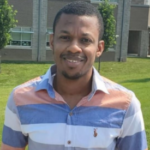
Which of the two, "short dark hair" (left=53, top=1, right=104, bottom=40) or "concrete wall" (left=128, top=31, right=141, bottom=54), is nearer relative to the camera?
"short dark hair" (left=53, top=1, right=104, bottom=40)

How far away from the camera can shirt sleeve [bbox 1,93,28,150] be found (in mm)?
1994

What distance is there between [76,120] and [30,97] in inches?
14.3

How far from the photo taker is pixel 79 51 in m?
1.91

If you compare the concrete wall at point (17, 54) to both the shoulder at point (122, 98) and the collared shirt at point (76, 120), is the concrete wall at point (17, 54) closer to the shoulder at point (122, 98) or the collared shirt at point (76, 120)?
the collared shirt at point (76, 120)

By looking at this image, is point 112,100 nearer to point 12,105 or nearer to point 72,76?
point 72,76

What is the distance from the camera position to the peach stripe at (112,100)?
194cm

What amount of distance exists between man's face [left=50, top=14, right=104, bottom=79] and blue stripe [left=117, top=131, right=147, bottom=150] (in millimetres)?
532

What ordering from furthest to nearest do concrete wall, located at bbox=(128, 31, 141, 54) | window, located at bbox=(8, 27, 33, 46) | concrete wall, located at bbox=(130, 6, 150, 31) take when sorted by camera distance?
concrete wall, located at bbox=(128, 31, 141, 54), concrete wall, located at bbox=(130, 6, 150, 31), window, located at bbox=(8, 27, 33, 46)

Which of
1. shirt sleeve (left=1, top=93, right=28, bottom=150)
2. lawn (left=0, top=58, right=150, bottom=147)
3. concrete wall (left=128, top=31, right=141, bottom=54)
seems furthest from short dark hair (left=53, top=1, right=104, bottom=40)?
concrete wall (left=128, top=31, right=141, bottom=54)

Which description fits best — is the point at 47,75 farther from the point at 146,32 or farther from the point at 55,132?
the point at 146,32

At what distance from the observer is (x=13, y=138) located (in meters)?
2.03

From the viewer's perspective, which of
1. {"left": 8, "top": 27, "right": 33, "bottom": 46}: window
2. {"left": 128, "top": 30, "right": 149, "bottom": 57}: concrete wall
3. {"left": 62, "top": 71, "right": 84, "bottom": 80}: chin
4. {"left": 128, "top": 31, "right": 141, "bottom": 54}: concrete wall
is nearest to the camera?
{"left": 62, "top": 71, "right": 84, "bottom": 80}: chin

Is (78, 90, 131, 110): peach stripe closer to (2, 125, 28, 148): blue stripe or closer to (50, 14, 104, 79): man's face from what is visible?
(50, 14, 104, 79): man's face

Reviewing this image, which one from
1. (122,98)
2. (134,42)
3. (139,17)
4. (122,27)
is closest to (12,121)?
(122,98)
